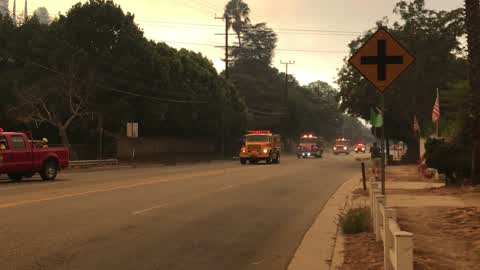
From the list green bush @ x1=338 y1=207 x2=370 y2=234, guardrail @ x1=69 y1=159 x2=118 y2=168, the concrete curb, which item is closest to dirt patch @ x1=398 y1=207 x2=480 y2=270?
green bush @ x1=338 y1=207 x2=370 y2=234

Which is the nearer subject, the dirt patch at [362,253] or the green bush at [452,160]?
the dirt patch at [362,253]

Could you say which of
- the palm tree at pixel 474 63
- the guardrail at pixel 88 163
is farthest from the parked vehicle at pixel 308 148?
the palm tree at pixel 474 63

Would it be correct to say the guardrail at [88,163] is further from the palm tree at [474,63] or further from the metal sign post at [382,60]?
the metal sign post at [382,60]

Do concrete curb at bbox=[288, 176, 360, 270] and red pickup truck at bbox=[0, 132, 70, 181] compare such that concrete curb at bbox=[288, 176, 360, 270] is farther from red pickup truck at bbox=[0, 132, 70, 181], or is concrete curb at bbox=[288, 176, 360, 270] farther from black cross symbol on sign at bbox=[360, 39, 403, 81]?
red pickup truck at bbox=[0, 132, 70, 181]

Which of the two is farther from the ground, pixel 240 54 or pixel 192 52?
pixel 240 54

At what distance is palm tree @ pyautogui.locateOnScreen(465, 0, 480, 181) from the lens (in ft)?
61.5

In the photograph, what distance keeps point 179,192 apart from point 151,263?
1123 centimetres

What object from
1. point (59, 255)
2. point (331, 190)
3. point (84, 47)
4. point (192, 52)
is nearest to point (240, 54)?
point (192, 52)

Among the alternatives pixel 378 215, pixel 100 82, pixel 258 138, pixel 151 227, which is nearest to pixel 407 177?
pixel 258 138

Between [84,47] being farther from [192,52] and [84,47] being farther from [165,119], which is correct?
[192,52]

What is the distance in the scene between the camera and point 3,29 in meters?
49.6

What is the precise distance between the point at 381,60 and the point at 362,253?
3519mm

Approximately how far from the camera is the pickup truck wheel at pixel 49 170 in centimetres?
2545

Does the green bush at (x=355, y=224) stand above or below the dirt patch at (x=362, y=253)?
above
